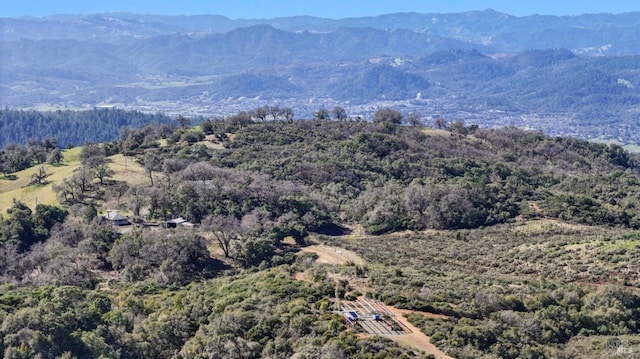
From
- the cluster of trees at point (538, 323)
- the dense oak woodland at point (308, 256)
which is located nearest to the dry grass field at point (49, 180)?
the dense oak woodland at point (308, 256)

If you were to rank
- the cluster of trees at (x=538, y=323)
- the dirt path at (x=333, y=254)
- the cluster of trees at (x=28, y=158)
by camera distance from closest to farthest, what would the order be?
the cluster of trees at (x=538, y=323) < the dirt path at (x=333, y=254) < the cluster of trees at (x=28, y=158)

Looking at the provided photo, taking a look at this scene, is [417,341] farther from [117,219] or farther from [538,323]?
[117,219]

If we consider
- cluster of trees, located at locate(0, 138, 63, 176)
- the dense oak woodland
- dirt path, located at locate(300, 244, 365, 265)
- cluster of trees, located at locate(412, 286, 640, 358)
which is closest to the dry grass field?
the dense oak woodland

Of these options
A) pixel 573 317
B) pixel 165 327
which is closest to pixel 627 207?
pixel 573 317

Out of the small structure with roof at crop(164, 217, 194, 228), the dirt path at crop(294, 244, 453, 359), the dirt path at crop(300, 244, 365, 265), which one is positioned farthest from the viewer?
the small structure with roof at crop(164, 217, 194, 228)

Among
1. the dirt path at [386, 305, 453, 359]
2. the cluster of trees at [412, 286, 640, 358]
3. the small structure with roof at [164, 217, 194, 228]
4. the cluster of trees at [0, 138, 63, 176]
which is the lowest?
the cluster of trees at [0, 138, 63, 176]

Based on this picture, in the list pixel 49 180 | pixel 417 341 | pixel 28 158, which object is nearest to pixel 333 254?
pixel 417 341

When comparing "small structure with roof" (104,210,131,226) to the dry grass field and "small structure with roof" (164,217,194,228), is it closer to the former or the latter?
"small structure with roof" (164,217,194,228)

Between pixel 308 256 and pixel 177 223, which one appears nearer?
pixel 308 256

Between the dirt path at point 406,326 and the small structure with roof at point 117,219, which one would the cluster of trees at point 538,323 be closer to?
the dirt path at point 406,326
